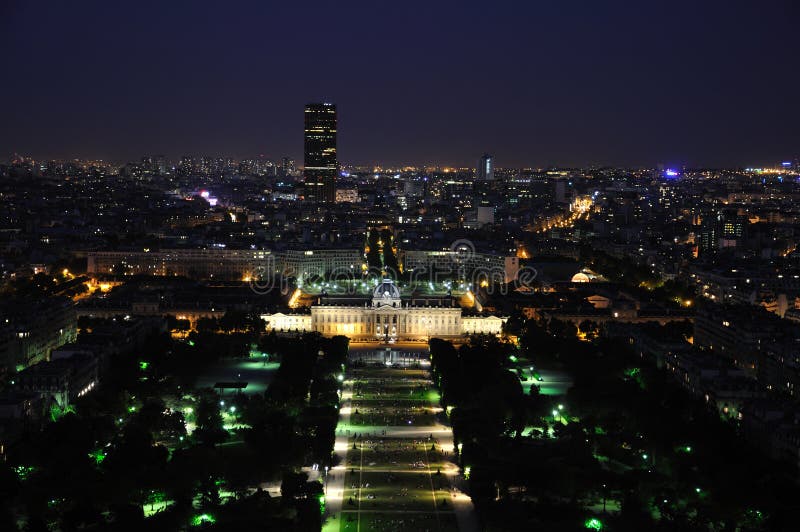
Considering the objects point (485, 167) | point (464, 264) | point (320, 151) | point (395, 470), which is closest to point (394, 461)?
point (395, 470)

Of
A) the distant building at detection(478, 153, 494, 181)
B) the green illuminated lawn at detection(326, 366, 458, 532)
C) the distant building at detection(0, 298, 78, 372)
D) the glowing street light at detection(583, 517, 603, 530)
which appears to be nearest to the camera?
the glowing street light at detection(583, 517, 603, 530)

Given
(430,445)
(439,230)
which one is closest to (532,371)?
(430,445)

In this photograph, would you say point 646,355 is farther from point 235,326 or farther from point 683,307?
point 235,326

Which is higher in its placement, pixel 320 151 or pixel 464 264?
pixel 320 151

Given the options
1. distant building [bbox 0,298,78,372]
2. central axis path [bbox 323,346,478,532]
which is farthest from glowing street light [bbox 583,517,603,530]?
distant building [bbox 0,298,78,372]

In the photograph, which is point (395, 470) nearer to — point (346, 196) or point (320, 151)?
point (320, 151)

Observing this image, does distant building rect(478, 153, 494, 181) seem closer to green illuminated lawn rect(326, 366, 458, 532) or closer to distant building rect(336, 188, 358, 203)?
distant building rect(336, 188, 358, 203)
